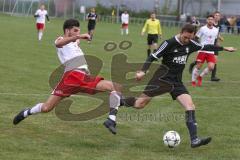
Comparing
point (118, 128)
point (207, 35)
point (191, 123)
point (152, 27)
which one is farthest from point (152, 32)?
point (191, 123)

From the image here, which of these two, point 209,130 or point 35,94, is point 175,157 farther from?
point 35,94

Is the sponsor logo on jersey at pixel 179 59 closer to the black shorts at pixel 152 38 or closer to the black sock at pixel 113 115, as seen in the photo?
the black sock at pixel 113 115

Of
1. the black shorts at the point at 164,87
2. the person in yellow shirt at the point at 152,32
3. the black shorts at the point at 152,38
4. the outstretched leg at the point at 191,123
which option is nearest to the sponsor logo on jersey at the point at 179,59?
the black shorts at the point at 164,87

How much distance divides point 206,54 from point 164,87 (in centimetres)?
705

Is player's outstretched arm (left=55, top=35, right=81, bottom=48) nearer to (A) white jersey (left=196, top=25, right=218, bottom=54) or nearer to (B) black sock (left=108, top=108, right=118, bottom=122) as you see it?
(B) black sock (left=108, top=108, right=118, bottom=122)

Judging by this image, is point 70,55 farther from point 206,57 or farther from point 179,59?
point 206,57

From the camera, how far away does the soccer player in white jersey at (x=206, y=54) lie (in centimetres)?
1608

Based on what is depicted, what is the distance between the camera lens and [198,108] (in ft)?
40.3

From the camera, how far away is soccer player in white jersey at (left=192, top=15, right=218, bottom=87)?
633 inches

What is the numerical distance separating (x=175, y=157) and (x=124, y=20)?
36.4 m

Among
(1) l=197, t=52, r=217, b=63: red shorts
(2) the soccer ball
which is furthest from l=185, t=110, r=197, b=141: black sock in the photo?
(1) l=197, t=52, r=217, b=63: red shorts

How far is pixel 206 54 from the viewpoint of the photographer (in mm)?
16156

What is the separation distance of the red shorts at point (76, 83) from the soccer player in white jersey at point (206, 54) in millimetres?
7550

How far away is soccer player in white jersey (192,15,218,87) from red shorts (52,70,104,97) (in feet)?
24.8
